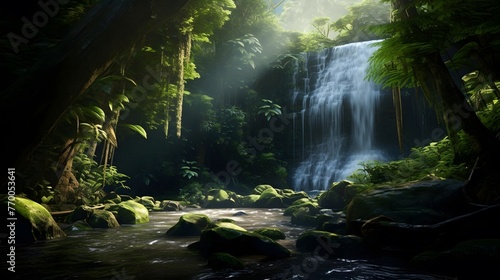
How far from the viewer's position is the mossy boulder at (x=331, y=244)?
5098mm

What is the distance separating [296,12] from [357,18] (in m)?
28.5

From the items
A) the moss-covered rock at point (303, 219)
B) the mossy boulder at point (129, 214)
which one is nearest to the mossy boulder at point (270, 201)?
the moss-covered rock at point (303, 219)

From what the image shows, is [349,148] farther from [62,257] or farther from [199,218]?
[62,257]

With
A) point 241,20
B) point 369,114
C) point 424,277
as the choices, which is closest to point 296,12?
point 241,20

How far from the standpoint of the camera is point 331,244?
17.5ft

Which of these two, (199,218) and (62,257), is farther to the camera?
(199,218)

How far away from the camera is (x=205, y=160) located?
71.7 ft

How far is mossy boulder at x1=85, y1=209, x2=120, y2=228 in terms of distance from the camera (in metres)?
7.95

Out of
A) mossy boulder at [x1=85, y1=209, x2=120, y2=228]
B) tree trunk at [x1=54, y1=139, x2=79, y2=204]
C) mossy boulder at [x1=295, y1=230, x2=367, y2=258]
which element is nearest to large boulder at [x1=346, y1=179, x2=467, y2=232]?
mossy boulder at [x1=295, y1=230, x2=367, y2=258]

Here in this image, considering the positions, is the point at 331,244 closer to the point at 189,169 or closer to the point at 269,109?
the point at 189,169

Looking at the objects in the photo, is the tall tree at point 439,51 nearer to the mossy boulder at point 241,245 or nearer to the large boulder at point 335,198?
the mossy boulder at point 241,245

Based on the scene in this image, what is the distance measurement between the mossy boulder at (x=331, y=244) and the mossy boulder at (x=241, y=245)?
556mm

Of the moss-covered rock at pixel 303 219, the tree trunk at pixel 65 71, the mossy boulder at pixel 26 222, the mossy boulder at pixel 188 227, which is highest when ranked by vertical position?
the tree trunk at pixel 65 71

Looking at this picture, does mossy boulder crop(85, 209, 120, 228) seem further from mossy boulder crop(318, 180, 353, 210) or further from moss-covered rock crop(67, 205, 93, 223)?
mossy boulder crop(318, 180, 353, 210)
